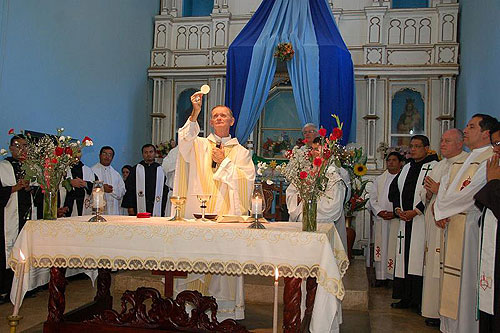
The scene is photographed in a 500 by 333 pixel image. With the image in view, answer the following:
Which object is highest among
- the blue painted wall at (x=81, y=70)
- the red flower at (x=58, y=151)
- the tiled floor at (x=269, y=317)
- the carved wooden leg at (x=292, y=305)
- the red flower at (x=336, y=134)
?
the blue painted wall at (x=81, y=70)

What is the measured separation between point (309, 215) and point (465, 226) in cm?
161

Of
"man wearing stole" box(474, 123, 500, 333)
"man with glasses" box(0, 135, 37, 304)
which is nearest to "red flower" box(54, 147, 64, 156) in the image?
"man with glasses" box(0, 135, 37, 304)

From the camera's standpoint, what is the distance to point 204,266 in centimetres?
339

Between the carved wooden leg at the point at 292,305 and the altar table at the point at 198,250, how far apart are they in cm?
4

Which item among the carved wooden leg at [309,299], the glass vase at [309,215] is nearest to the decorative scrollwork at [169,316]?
the carved wooden leg at [309,299]

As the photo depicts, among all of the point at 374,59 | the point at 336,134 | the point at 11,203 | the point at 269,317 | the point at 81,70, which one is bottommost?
the point at 269,317

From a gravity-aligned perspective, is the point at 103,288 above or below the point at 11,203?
below

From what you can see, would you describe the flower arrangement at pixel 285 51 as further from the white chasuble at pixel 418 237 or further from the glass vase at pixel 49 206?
the glass vase at pixel 49 206

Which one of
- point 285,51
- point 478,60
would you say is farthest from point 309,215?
point 478,60

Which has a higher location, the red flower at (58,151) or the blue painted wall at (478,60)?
the blue painted wall at (478,60)

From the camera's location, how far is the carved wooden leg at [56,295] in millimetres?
3781

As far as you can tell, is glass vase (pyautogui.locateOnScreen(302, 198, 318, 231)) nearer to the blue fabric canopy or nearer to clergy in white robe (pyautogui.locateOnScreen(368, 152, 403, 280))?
clergy in white robe (pyautogui.locateOnScreen(368, 152, 403, 280))

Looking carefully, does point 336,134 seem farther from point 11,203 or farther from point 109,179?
point 109,179

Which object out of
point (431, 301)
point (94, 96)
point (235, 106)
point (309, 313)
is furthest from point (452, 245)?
point (94, 96)
